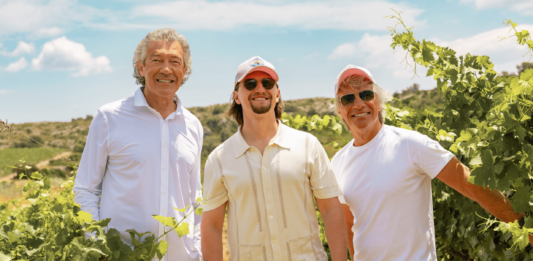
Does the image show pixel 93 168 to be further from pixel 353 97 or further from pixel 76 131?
pixel 76 131

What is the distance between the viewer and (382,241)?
8.23 ft

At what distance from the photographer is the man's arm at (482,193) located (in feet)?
7.84

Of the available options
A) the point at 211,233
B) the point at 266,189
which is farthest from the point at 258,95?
the point at 211,233

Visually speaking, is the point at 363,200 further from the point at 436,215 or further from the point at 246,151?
the point at 436,215

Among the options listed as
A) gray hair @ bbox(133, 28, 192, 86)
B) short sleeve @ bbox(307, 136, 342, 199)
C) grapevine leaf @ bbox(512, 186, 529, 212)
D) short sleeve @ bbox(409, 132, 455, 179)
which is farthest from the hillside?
grapevine leaf @ bbox(512, 186, 529, 212)

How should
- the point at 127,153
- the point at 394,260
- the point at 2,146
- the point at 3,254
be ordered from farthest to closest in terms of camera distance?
the point at 2,146 < the point at 127,153 < the point at 394,260 < the point at 3,254

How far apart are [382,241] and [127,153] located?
1.65 metres

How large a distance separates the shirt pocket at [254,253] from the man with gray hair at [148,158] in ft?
1.13

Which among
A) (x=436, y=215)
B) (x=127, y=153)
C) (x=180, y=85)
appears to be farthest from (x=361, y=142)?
(x=436, y=215)

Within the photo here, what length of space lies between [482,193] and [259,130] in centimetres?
135

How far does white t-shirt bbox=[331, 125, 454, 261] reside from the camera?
98.2 inches

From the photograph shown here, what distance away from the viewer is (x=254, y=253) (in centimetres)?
253

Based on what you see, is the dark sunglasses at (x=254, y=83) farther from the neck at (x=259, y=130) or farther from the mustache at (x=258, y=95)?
the neck at (x=259, y=130)

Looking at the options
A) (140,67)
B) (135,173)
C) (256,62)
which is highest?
(140,67)
